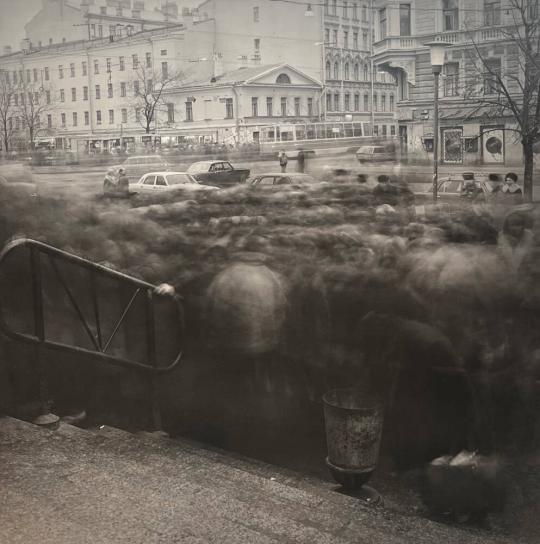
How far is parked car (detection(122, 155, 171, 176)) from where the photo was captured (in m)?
4.23

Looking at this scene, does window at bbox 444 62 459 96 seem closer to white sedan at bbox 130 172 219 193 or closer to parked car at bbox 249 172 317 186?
parked car at bbox 249 172 317 186

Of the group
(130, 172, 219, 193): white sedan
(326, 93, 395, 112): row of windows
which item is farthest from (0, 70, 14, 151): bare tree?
(326, 93, 395, 112): row of windows

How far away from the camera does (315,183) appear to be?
3.80 meters

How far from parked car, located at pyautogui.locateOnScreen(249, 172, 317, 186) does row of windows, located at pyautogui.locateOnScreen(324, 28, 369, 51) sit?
2.38 feet

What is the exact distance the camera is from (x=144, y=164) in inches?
168

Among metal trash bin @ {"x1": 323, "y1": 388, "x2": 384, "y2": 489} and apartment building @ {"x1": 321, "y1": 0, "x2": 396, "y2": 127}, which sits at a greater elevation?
apartment building @ {"x1": 321, "y1": 0, "x2": 396, "y2": 127}

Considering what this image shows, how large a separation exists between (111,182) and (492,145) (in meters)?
2.11

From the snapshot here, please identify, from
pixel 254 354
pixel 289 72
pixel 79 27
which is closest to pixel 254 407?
pixel 254 354

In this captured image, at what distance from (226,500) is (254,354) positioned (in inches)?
52.4

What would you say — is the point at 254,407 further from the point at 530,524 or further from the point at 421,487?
the point at 530,524

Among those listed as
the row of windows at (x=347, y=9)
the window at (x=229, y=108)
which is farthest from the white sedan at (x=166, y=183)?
the row of windows at (x=347, y=9)

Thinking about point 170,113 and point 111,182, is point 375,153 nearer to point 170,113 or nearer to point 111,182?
point 170,113

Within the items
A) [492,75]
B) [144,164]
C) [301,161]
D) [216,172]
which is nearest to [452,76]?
[492,75]

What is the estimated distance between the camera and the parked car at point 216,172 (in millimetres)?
4035
